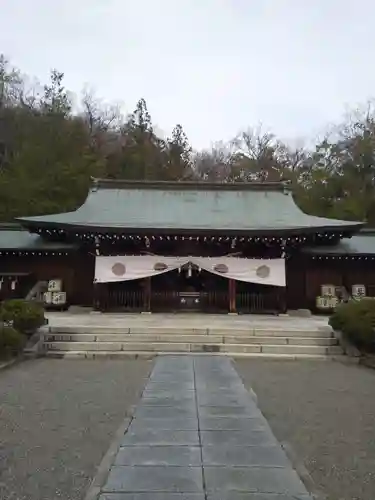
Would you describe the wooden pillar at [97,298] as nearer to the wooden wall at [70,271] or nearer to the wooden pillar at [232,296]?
the wooden wall at [70,271]

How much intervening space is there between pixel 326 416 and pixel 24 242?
14.9 metres

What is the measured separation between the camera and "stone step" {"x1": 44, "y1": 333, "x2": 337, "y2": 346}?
10625 millimetres

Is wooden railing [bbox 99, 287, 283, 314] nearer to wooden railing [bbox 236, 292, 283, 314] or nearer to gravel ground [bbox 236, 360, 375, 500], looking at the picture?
wooden railing [bbox 236, 292, 283, 314]

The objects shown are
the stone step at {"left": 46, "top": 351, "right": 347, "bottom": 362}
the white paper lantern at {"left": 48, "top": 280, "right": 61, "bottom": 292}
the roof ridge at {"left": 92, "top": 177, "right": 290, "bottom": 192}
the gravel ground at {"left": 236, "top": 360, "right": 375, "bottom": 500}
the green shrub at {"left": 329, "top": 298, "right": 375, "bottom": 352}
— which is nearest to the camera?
the gravel ground at {"left": 236, "top": 360, "right": 375, "bottom": 500}

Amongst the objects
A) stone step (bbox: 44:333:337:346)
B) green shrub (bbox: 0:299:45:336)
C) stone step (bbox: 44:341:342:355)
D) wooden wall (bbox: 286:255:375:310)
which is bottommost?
stone step (bbox: 44:341:342:355)

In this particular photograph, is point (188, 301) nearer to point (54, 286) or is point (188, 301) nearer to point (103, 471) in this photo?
point (54, 286)

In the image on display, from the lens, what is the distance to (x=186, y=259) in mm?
15391

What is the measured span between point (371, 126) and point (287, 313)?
21980 mm

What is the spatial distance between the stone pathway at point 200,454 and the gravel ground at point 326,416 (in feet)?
1.14

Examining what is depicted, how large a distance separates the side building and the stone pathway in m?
9.72

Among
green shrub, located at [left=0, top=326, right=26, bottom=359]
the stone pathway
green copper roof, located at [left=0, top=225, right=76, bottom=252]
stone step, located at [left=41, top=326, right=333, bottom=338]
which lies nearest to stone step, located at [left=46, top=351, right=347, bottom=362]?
green shrub, located at [left=0, top=326, right=26, bottom=359]

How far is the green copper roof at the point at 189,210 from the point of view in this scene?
606 inches

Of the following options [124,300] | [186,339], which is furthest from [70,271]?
[186,339]

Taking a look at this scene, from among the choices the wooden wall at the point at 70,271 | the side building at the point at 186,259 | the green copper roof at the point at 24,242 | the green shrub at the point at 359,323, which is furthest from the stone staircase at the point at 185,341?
the green copper roof at the point at 24,242
